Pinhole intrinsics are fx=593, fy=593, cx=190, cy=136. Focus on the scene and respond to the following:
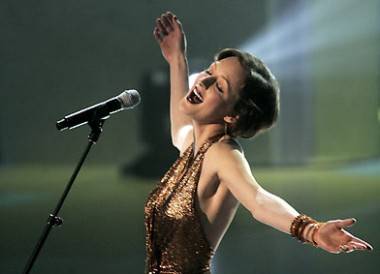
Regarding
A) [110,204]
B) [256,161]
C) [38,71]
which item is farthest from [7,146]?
[256,161]

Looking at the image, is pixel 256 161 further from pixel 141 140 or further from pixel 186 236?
pixel 186 236

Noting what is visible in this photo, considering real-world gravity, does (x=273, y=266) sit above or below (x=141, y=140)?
below

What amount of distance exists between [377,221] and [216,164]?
149 cm

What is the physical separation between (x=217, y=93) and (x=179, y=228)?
301 mm

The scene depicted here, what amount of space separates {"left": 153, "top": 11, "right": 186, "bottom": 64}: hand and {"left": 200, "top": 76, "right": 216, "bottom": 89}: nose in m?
0.29

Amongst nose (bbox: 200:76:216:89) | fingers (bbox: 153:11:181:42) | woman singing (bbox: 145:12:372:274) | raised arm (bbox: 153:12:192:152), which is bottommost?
woman singing (bbox: 145:12:372:274)

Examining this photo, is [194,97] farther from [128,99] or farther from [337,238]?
[337,238]

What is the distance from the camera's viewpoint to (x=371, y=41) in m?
2.47

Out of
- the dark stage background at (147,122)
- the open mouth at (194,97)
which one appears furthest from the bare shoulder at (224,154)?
the dark stage background at (147,122)

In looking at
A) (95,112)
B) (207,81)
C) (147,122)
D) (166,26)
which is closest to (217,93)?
(207,81)

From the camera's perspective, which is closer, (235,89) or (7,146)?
(235,89)

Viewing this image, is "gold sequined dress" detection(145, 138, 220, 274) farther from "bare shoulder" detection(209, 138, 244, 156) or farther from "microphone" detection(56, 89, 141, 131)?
"microphone" detection(56, 89, 141, 131)

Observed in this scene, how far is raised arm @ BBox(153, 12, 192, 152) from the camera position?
1539 mm

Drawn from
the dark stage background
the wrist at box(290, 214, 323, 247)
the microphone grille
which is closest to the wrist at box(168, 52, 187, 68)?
the microphone grille
